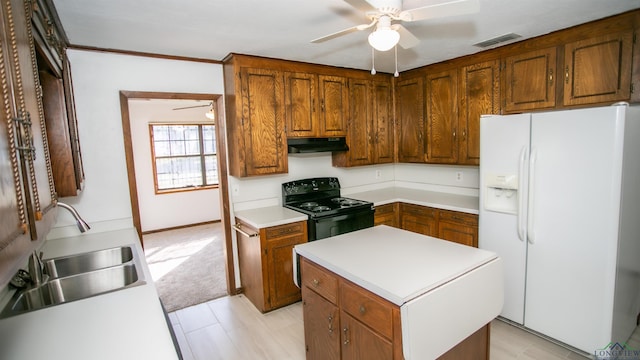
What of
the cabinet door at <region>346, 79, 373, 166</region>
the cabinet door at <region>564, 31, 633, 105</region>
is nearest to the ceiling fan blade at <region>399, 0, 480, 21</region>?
the cabinet door at <region>564, 31, 633, 105</region>

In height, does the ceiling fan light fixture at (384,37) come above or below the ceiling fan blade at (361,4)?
below

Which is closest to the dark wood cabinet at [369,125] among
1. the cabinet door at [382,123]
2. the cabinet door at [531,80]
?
the cabinet door at [382,123]

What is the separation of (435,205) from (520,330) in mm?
1378

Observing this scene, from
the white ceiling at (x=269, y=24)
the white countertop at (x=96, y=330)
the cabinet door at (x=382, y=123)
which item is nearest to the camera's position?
the white countertop at (x=96, y=330)

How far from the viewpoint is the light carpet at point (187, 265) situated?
3662 millimetres

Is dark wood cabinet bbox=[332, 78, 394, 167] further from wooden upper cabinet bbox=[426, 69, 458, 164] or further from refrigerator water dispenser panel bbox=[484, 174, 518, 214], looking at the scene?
refrigerator water dispenser panel bbox=[484, 174, 518, 214]

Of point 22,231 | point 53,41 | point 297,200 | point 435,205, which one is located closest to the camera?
point 22,231

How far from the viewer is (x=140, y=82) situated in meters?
3.02

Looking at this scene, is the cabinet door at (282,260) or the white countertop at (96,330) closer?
the white countertop at (96,330)

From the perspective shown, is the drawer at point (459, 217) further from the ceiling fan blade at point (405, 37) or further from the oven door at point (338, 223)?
the ceiling fan blade at point (405, 37)

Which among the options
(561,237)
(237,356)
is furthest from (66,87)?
(561,237)

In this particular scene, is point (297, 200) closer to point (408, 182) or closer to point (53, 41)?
point (408, 182)

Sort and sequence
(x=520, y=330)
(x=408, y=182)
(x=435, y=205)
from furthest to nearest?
(x=408, y=182)
(x=435, y=205)
(x=520, y=330)

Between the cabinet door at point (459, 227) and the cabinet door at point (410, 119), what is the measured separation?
920 mm
